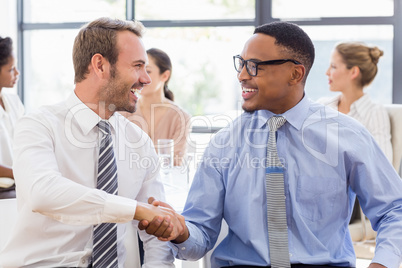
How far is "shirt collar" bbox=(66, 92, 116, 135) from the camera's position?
1.61m

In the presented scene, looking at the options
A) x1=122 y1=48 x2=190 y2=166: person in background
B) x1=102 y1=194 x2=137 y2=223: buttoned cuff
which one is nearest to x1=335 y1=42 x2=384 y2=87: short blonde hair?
x1=122 y1=48 x2=190 y2=166: person in background

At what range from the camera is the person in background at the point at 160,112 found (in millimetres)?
3638

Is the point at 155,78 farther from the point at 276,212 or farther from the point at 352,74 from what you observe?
the point at 276,212

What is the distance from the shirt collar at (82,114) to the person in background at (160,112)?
1941 millimetres

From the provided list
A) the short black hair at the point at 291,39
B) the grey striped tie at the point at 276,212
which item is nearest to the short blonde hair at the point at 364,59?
the short black hair at the point at 291,39

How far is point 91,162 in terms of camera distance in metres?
1.60

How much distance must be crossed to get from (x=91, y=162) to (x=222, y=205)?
0.47 metres

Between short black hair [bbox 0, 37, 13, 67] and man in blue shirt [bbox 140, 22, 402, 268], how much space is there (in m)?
2.40

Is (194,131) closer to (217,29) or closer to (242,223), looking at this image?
(217,29)

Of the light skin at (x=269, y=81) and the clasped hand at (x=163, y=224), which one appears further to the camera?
the light skin at (x=269, y=81)

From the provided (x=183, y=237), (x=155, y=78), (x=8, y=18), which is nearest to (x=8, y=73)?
(x=155, y=78)

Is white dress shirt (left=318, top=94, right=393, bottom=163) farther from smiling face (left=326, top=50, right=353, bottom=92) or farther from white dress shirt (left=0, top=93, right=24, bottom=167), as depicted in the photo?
white dress shirt (left=0, top=93, right=24, bottom=167)

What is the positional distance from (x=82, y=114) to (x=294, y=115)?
0.73 m

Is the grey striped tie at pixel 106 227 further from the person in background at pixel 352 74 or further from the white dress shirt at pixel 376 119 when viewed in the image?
the person in background at pixel 352 74
